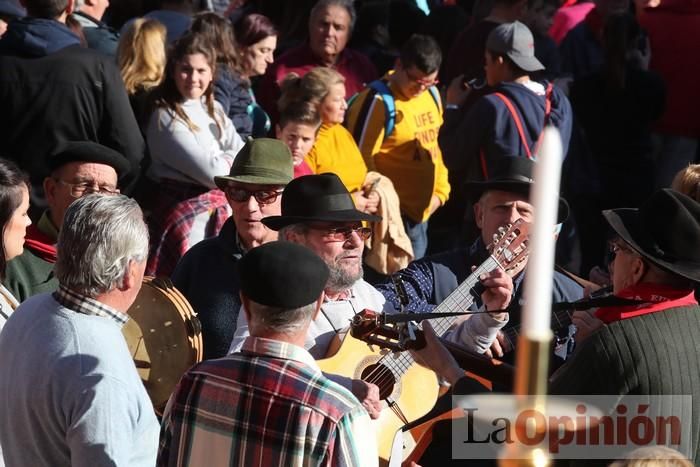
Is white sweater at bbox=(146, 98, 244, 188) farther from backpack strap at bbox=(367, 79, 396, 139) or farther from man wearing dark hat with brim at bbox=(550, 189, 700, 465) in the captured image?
man wearing dark hat with brim at bbox=(550, 189, 700, 465)

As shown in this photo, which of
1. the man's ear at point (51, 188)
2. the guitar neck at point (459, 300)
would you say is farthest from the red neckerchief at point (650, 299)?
the man's ear at point (51, 188)

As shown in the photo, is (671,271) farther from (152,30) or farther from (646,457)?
(152,30)

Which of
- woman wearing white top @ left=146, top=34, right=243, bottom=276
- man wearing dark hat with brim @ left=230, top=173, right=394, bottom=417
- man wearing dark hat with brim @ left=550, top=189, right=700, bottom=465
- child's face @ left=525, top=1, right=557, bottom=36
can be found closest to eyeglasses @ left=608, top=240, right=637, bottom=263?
man wearing dark hat with brim @ left=550, top=189, right=700, bottom=465

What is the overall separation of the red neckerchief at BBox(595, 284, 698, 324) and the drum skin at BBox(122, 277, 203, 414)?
5.58ft

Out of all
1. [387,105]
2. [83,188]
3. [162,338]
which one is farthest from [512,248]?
[387,105]

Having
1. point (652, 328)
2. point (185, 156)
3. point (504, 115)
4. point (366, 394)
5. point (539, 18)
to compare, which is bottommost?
point (366, 394)

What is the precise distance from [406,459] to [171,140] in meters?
2.93

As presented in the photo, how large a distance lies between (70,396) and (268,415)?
2.10 ft

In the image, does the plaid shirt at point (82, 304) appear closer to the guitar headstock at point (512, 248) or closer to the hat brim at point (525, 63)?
the guitar headstock at point (512, 248)

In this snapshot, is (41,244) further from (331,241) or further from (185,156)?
(185,156)

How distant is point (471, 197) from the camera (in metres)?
5.95

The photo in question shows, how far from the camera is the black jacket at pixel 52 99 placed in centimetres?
654

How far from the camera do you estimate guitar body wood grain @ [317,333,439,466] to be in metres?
4.64

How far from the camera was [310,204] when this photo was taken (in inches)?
197
